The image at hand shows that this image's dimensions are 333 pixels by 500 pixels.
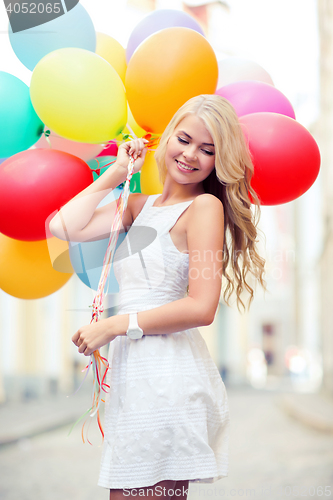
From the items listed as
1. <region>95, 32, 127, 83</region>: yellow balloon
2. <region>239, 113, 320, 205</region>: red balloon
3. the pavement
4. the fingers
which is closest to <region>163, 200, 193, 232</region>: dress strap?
the fingers

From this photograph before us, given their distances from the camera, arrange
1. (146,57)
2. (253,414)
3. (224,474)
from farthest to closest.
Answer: (253,414) < (146,57) < (224,474)

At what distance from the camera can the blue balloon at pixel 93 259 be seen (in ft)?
5.48

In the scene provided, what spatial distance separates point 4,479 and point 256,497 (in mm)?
2710

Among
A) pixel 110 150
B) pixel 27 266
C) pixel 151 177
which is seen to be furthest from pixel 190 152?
pixel 27 266

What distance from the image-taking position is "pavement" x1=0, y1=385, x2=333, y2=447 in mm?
7734

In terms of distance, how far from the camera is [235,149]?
60.3 inches

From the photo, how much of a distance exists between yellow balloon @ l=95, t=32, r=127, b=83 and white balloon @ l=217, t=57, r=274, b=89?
1.44 ft

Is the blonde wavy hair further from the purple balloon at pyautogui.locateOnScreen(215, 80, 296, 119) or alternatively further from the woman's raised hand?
the purple balloon at pyautogui.locateOnScreen(215, 80, 296, 119)

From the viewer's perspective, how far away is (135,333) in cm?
141

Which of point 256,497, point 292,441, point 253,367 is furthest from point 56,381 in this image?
point 253,367

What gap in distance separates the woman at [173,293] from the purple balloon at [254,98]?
316 millimetres

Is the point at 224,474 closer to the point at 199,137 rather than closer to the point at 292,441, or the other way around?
the point at 199,137

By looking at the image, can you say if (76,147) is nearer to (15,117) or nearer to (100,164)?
(100,164)

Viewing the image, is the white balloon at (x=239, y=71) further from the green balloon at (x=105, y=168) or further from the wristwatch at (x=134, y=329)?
the wristwatch at (x=134, y=329)
